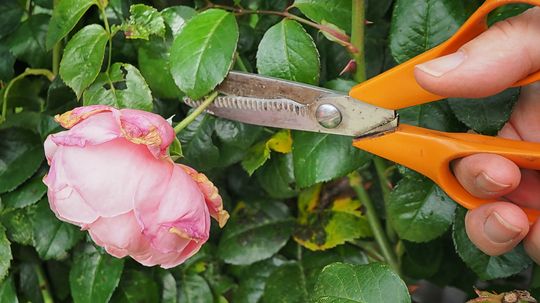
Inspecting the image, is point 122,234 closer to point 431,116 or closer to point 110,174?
point 110,174

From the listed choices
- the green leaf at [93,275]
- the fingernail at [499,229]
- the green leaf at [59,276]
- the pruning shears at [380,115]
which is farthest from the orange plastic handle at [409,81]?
the green leaf at [59,276]

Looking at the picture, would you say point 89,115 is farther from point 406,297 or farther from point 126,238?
point 406,297

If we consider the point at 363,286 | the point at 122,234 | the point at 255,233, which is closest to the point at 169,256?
the point at 122,234

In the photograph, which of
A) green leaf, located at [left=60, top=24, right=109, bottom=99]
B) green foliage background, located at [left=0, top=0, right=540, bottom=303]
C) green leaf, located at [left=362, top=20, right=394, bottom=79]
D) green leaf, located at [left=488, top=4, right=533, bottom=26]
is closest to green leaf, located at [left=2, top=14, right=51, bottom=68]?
green foliage background, located at [left=0, top=0, right=540, bottom=303]

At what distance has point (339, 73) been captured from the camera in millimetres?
668

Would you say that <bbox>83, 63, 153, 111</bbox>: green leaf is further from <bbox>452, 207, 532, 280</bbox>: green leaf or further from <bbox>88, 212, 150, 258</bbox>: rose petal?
<bbox>452, 207, 532, 280</bbox>: green leaf

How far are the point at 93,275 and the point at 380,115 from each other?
13.5 inches

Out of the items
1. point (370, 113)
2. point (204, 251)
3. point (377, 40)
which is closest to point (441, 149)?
point (370, 113)

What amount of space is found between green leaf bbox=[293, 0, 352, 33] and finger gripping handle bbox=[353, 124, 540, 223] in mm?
108

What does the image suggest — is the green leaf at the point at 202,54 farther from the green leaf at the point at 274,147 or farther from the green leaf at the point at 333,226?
the green leaf at the point at 333,226

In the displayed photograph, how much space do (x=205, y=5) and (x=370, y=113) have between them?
0.67 feet

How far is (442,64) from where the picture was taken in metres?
0.50

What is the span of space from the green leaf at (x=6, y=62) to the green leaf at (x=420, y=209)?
0.41 m

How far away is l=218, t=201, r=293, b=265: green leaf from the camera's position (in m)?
0.76
